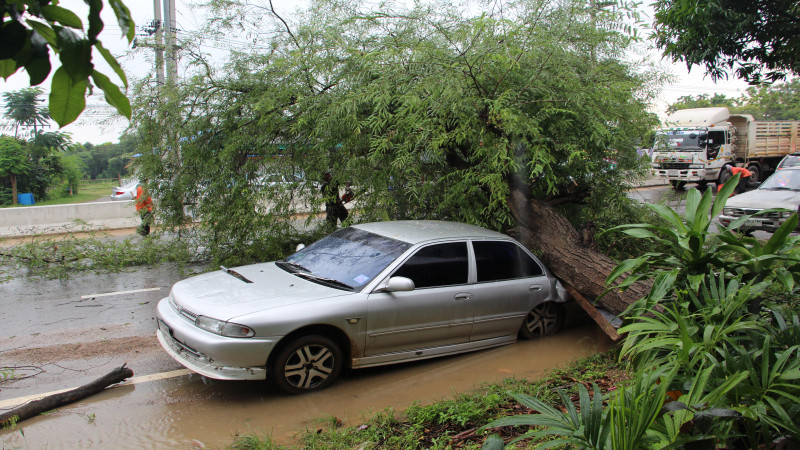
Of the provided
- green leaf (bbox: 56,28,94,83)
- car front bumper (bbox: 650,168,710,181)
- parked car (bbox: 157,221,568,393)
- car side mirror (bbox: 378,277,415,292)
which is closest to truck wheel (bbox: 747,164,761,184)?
car front bumper (bbox: 650,168,710,181)

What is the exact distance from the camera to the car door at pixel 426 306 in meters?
5.41

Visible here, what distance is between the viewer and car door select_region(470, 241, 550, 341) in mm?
6055

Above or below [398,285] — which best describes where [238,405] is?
below

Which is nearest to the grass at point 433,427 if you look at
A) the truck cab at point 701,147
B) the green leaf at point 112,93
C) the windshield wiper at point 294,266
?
the windshield wiper at point 294,266

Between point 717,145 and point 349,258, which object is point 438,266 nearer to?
point 349,258

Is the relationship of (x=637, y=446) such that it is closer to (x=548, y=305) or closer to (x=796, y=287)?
(x=796, y=287)

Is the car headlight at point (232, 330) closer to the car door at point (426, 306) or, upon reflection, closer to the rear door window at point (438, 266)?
the car door at point (426, 306)

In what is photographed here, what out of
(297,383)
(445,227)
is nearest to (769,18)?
(445,227)

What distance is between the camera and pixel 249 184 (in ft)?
29.1

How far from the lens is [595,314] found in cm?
649

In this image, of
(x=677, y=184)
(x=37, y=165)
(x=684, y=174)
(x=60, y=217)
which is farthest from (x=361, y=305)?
(x=684, y=174)

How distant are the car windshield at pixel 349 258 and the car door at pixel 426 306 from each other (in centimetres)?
23

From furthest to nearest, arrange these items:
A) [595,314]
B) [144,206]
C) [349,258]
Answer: [144,206]
[595,314]
[349,258]

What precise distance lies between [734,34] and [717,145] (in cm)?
1893
